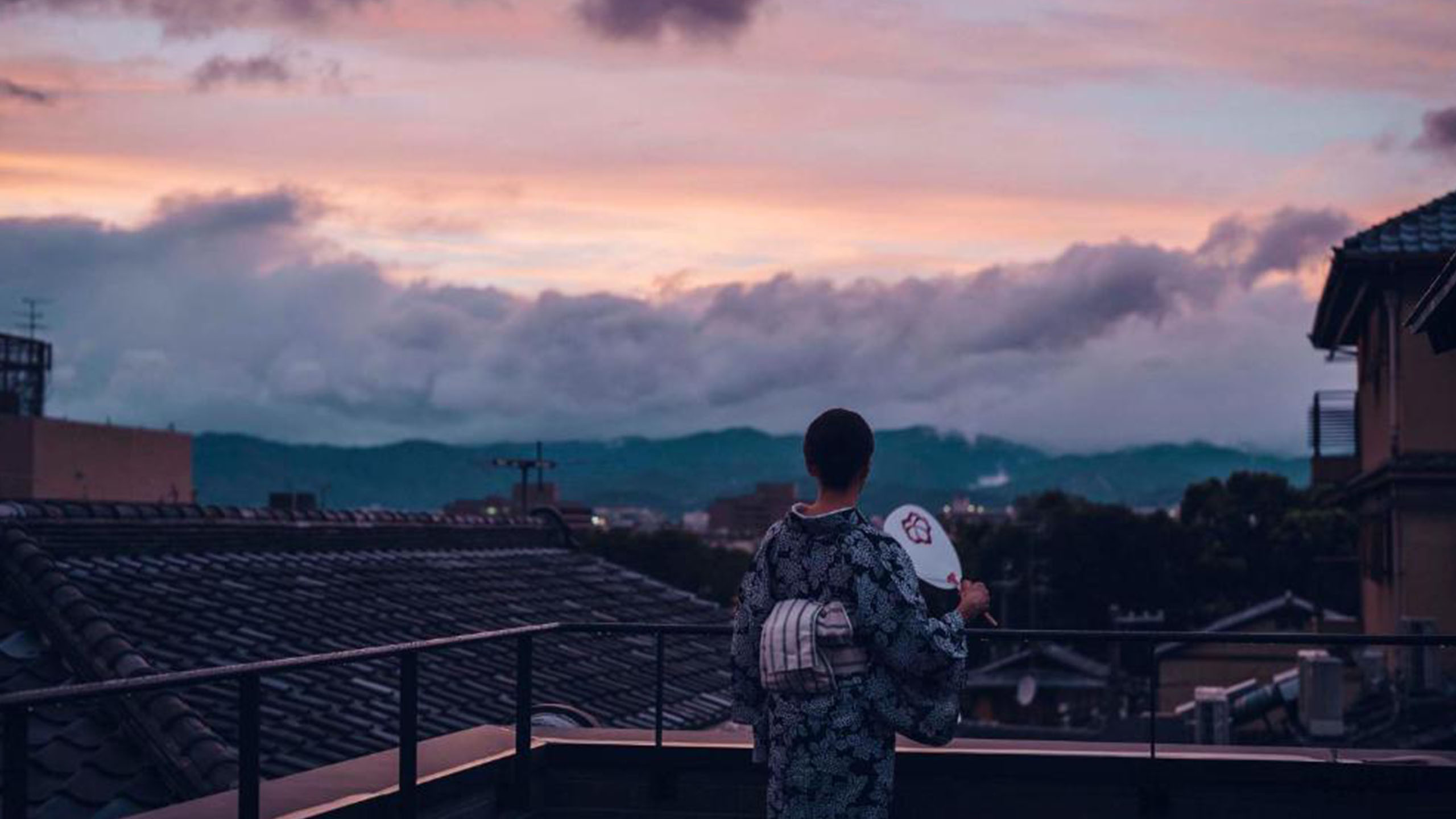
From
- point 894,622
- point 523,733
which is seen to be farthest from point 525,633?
point 894,622

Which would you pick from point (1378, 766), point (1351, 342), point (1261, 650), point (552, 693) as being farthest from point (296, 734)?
point (1261, 650)

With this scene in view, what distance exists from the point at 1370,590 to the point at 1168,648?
1978 cm

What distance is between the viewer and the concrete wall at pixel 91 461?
65750 mm

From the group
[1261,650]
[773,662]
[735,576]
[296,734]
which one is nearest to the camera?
[773,662]

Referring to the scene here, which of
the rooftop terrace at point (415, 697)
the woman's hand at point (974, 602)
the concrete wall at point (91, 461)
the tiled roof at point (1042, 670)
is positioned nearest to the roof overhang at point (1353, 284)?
the rooftop terrace at point (415, 697)

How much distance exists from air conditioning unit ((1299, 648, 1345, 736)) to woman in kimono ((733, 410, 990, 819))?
2322 centimetres

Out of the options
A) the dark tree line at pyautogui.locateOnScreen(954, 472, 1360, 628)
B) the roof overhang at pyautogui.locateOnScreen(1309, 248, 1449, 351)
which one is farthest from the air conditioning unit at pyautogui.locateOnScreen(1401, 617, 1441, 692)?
the dark tree line at pyautogui.locateOnScreen(954, 472, 1360, 628)

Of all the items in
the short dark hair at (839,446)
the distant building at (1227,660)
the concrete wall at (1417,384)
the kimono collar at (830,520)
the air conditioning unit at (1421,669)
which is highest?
the concrete wall at (1417,384)

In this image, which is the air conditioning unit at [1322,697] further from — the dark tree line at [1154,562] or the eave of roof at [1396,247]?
the dark tree line at [1154,562]

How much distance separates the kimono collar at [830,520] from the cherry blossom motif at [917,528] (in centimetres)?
531

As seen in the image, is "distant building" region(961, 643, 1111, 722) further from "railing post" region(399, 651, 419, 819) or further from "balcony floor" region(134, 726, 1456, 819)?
"railing post" region(399, 651, 419, 819)

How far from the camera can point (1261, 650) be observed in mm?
49188

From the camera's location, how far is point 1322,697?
27938 millimetres

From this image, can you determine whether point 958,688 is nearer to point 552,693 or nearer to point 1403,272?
point 552,693
